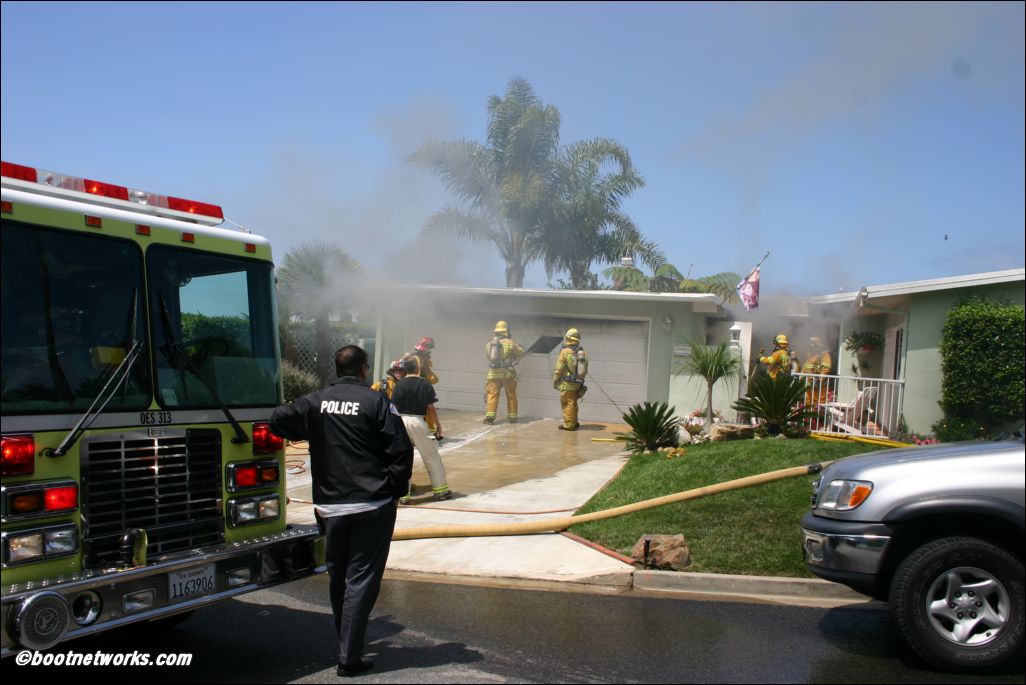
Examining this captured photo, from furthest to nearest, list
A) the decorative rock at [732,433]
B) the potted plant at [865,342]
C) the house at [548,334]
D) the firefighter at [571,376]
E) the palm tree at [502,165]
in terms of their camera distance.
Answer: the palm tree at [502,165]
the potted plant at [865,342]
the house at [548,334]
the firefighter at [571,376]
the decorative rock at [732,433]

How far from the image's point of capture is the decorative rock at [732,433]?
39.3 ft

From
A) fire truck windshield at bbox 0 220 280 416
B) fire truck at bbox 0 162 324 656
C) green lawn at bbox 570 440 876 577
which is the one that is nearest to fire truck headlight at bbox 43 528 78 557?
fire truck at bbox 0 162 324 656

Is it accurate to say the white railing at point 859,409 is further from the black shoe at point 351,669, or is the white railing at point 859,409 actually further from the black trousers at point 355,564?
the black shoe at point 351,669

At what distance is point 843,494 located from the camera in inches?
206

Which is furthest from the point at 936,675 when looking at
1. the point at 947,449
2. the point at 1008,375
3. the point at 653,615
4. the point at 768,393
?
the point at 1008,375

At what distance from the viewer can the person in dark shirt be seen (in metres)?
9.88

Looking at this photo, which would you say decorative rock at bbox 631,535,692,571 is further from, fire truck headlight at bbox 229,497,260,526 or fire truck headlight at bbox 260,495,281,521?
fire truck headlight at bbox 229,497,260,526

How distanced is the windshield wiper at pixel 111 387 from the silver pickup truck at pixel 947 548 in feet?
13.5

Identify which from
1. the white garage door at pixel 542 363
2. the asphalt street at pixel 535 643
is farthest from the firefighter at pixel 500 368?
the asphalt street at pixel 535 643

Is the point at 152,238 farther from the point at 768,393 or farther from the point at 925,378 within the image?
the point at 925,378

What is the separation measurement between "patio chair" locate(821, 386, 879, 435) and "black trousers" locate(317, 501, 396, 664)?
962 cm

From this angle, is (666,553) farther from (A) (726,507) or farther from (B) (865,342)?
(B) (865,342)

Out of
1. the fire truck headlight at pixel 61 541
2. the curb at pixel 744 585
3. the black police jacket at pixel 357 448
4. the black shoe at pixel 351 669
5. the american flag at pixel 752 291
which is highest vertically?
the american flag at pixel 752 291

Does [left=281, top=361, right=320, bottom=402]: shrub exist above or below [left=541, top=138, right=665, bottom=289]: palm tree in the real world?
below
